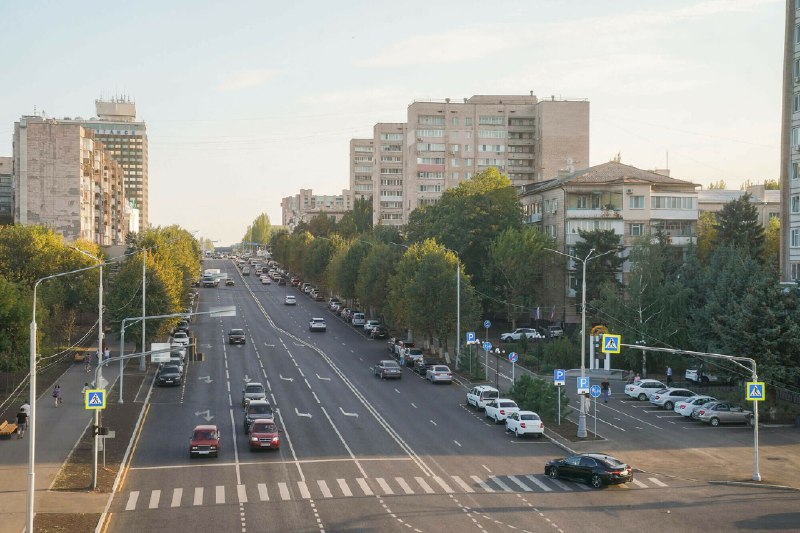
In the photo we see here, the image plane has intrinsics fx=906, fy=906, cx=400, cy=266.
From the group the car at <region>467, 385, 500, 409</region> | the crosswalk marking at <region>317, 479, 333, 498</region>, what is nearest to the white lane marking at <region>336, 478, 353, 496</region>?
the crosswalk marking at <region>317, 479, 333, 498</region>

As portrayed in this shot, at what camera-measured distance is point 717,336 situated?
61.5m

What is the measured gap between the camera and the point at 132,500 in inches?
1410

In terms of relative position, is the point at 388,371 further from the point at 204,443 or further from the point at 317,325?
the point at 317,325

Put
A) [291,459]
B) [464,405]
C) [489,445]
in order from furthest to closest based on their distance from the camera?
[464,405], [489,445], [291,459]

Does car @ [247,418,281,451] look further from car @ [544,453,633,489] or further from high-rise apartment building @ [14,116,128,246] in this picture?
high-rise apartment building @ [14,116,128,246]

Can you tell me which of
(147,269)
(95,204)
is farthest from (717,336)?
(95,204)

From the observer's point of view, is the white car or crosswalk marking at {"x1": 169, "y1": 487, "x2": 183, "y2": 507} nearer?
crosswalk marking at {"x1": 169, "y1": 487, "x2": 183, "y2": 507}

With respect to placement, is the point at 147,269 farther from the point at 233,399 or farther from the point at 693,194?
the point at 693,194

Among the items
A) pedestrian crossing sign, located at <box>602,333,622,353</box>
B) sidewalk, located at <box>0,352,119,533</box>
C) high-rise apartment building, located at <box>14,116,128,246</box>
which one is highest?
high-rise apartment building, located at <box>14,116,128,246</box>

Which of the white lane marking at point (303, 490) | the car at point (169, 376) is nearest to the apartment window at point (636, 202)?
the car at point (169, 376)

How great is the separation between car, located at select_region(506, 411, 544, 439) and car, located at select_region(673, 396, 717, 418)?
1101cm

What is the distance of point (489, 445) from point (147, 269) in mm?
42995

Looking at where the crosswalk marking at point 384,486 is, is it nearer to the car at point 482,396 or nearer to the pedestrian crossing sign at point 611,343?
the pedestrian crossing sign at point 611,343

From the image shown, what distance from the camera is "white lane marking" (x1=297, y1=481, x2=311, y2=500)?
36125 mm
